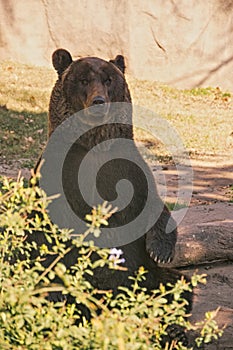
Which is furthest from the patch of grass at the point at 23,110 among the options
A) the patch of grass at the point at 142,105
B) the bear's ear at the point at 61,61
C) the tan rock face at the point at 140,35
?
the bear's ear at the point at 61,61

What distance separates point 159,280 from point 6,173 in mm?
5243

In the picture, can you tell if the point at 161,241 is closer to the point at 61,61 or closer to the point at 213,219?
the point at 61,61

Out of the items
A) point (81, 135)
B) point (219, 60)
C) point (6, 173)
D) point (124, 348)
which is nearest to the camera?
point (124, 348)

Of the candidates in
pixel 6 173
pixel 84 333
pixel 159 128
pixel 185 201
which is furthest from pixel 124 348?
pixel 159 128

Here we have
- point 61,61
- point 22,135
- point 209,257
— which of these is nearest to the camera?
point 61,61

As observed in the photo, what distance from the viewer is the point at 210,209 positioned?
24.7ft

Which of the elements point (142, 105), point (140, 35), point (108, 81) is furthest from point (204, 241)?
point (140, 35)

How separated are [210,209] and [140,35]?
26.7 ft

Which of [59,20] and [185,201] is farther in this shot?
[59,20]

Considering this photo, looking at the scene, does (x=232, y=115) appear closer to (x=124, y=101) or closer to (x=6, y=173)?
(x=6, y=173)

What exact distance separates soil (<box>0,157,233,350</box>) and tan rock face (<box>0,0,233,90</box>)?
4316 millimetres

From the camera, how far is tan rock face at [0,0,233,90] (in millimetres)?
14898

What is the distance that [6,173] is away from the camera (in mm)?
9781

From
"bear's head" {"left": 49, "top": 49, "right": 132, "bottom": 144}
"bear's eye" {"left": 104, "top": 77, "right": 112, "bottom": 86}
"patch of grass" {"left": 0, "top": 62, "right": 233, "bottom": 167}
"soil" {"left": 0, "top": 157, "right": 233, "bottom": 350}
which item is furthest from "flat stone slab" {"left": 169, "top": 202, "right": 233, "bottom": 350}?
"patch of grass" {"left": 0, "top": 62, "right": 233, "bottom": 167}
